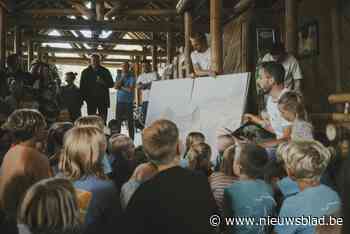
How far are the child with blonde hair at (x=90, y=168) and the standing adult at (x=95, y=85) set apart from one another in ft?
21.3

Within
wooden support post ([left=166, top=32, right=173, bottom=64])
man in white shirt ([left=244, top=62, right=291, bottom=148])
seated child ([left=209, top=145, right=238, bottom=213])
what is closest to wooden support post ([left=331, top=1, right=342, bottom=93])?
man in white shirt ([left=244, top=62, right=291, bottom=148])

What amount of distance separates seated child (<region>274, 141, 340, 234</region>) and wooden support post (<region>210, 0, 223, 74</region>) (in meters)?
4.06

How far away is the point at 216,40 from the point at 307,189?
4522mm

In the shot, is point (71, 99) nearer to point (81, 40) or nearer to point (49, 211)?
point (81, 40)

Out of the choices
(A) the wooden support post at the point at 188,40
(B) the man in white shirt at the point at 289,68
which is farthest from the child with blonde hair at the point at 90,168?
(A) the wooden support post at the point at 188,40

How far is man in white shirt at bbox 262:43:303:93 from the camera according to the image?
557cm

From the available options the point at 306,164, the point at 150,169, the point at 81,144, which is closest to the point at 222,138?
the point at 150,169

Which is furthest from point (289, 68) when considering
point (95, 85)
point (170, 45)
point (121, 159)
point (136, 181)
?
point (170, 45)

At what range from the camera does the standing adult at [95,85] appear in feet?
29.9

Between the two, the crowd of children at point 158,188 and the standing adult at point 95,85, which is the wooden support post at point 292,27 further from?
the standing adult at point 95,85

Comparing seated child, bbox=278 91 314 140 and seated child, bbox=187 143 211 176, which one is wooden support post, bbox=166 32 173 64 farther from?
seated child, bbox=187 143 211 176

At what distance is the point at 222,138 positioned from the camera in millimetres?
4184

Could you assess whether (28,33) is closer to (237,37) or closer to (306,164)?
(237,37)

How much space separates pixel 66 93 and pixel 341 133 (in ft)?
19.5
